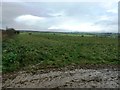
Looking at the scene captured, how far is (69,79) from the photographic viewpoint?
47.5ft

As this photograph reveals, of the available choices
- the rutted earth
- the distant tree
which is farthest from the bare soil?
the distant tree

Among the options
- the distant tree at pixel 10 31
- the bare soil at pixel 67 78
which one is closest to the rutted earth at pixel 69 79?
the bare soil at pixel 67 78

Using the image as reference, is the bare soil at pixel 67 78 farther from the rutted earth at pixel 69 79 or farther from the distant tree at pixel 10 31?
the distant tree at pixel 10 31

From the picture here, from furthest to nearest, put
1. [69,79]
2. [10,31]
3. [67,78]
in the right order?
[10,31]
[67,78]
[69,79]

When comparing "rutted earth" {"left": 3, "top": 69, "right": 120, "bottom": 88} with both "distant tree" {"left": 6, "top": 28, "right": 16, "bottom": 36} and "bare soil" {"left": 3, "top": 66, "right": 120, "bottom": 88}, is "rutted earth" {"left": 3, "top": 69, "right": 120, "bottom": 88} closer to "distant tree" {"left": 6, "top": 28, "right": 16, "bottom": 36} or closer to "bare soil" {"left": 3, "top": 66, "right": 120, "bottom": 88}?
"bare soil" {"left": 3, "top": 66, "right": 120, "bottom": 88}

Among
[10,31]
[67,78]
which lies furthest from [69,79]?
[10,31]

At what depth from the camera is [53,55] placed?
21781mm

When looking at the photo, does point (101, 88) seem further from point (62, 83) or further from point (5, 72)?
point (5, 72)

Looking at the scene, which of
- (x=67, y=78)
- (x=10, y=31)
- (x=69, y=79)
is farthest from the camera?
(x=10, y=31)

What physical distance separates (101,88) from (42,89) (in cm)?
266

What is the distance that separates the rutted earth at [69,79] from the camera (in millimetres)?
13344

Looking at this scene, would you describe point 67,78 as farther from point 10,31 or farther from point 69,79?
point 10,31

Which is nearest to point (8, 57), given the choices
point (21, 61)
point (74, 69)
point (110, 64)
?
point (21, 61)

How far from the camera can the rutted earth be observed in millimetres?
13344
